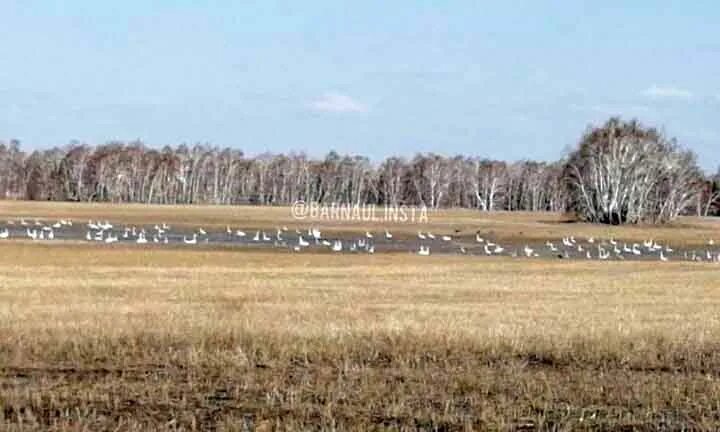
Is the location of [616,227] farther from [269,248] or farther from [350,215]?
[269,248]

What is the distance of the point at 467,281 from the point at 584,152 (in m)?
88.3

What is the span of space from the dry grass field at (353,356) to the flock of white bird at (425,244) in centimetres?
2867

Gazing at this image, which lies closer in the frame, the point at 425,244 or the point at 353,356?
the point at 353,356

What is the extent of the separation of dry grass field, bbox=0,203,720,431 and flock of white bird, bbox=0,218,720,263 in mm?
28670

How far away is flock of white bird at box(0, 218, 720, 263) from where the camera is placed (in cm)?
6644

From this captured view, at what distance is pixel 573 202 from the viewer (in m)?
131

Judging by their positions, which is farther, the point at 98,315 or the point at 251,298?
the point at 251,298

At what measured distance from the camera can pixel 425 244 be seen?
247 ft

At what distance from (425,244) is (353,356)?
189ft

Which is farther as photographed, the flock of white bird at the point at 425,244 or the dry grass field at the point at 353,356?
the flock of white bird at the point at 425,244

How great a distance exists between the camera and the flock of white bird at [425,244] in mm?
66438

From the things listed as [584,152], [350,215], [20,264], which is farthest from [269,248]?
[350,215]

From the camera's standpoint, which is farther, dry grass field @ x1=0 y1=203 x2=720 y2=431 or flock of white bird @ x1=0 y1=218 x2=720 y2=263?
flock of white bird @ x1=0 y1=218 x2=720 y2=263

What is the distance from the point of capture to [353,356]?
1780cm
